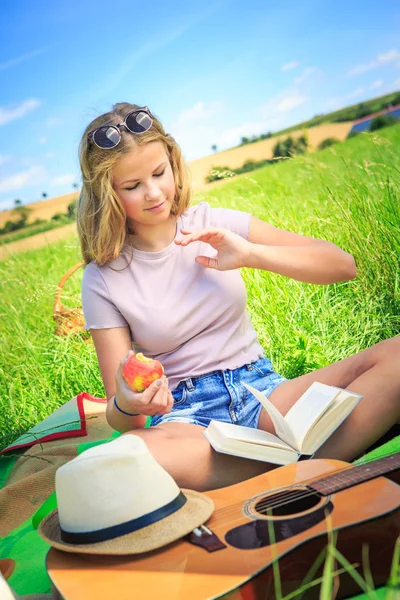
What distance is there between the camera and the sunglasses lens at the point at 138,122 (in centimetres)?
243

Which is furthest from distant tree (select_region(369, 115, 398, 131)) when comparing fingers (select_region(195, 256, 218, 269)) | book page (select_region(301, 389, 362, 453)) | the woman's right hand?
the woman's right hand

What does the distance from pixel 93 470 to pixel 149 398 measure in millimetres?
354

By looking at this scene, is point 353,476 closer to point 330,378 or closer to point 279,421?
point 279,421

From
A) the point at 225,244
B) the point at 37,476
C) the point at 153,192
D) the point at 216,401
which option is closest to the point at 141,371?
the point at 216,401

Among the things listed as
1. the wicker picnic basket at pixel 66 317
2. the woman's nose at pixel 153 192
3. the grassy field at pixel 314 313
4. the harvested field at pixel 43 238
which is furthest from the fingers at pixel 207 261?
the harvested field at pixel 43 238

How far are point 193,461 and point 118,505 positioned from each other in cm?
49

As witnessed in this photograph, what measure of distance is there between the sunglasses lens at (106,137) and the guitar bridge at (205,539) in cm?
139

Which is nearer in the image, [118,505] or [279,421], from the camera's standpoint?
[118,505]

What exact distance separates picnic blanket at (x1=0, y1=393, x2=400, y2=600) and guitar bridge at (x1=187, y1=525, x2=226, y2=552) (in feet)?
1.47

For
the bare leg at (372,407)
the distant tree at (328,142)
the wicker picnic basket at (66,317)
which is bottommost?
the bare leg at (372,407)

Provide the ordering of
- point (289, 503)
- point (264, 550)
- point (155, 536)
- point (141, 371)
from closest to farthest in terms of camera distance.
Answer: point (264, 550)
point (155, 536)
point (289, 503)
point (141, 371)

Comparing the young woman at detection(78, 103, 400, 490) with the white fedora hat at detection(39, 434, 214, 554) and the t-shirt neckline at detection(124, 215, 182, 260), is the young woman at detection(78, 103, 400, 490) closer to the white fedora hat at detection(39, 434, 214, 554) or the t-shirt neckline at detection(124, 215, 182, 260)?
the t-shirt neckline at detection(124, 215, 182, 260)

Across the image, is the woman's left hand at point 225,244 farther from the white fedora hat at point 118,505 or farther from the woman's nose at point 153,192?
the white fedora hat at point 118,505

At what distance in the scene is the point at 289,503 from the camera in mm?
1764
